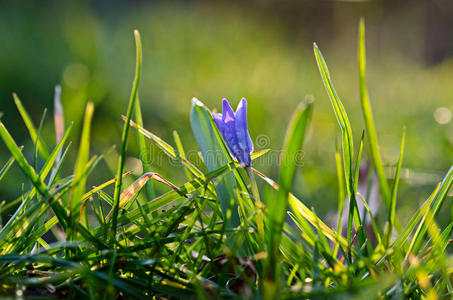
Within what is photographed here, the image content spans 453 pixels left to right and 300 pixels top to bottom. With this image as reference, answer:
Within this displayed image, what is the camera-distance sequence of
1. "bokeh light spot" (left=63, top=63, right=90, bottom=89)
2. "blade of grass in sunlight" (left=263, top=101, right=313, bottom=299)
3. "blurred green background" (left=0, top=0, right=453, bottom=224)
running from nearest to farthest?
"blade of grass in sunlight" (left=263, top=101, right=313, bottom=299) < "blurred green background" (left=0, top=0, right=453, bottom=224) < "bokeh light spot" (left=63, top=63, right=90, bottom=89)

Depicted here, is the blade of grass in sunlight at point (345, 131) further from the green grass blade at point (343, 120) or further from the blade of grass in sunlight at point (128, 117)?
the blade of grass in sunlight at point (128, 117)

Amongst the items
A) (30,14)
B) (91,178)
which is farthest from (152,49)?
(91,178)

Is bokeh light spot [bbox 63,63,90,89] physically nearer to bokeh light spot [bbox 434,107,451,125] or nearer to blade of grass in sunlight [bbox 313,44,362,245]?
bokeh light spot [bbox 434,107,451,125]

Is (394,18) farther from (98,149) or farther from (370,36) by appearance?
(98,149)

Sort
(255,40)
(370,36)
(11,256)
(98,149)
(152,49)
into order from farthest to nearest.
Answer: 1. (370,36)
2. (255,40)
3. (152,49)
4. (98,149)
5. (11,256)

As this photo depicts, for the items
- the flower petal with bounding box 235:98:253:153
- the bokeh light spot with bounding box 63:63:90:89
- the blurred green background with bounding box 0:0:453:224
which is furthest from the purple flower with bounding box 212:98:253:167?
the bokeh light spot with bounding box 63:63:90:89

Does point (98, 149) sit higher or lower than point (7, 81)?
lower
